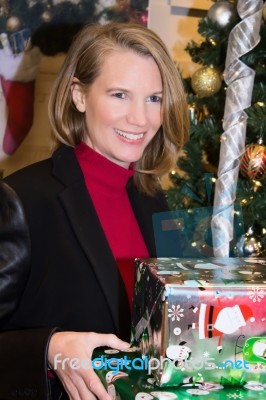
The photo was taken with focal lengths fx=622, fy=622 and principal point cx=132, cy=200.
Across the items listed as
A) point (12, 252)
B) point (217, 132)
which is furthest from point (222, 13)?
point (12, 252)

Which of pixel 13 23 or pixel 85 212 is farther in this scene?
pixel 13 23

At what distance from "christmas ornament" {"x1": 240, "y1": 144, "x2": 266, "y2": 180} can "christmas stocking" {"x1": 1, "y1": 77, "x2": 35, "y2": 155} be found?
3.56 ft

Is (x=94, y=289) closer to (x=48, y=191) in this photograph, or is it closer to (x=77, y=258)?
(x=77, y=258)

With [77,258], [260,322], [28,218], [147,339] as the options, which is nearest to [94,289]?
[77,258]

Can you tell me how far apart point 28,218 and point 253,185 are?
0.92m

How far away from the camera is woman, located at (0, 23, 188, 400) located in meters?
0.98

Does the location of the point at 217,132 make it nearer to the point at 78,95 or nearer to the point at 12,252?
the point at 78,95

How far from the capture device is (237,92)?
1779 mm

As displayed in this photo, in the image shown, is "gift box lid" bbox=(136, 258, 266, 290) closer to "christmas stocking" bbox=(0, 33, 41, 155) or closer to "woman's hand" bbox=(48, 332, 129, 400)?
"woman's hand" bbox=(48, 332, 129, 400)

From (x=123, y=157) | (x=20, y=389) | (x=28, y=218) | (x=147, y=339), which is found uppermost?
(x=123, y=157)

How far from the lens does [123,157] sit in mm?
1311

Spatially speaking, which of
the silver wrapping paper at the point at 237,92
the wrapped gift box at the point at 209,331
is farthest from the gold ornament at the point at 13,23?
the wrapped gift box at the point at 209,331

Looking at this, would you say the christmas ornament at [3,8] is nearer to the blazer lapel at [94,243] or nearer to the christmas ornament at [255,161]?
the christmas ornament at [255,161]

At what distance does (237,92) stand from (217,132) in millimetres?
232
